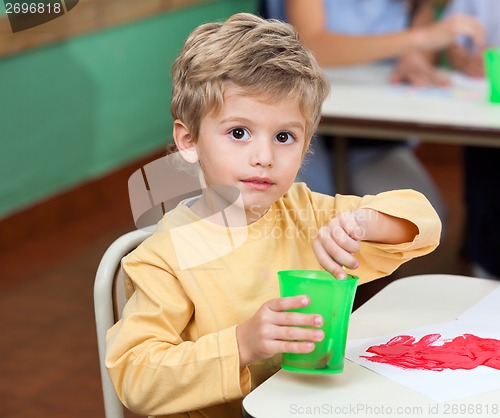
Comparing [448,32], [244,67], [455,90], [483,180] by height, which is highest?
[244,67]

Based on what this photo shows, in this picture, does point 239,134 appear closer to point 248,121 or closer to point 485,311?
point 248,121

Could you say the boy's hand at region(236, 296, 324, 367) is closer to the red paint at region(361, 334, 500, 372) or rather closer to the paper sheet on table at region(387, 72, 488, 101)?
the red paint at region(361, 334, 500, 372)

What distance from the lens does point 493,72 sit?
2594 mm

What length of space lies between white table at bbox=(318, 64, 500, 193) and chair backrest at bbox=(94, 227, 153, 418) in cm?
128

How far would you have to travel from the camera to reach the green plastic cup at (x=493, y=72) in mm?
2584

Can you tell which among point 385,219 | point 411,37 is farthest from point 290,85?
point 411,37

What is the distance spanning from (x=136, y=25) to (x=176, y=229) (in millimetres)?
3144

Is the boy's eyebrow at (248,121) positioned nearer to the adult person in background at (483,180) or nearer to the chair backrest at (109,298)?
the chair backrest at (109,298)

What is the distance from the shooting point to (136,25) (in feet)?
14.1

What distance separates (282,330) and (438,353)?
262mm

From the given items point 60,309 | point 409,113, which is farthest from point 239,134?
point 60,309

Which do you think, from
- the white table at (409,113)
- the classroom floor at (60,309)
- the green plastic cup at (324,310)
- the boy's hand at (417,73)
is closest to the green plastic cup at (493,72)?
the white table at (409,113)

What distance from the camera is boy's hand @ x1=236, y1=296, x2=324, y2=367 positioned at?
1048mm

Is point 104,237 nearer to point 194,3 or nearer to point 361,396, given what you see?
point 194,3
